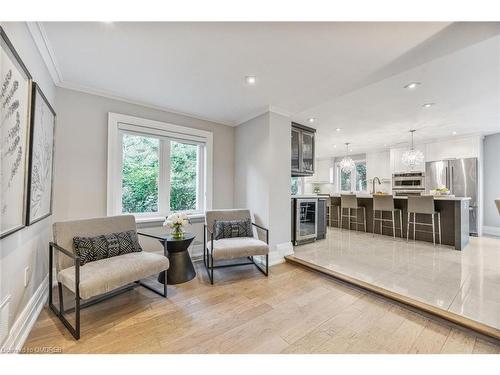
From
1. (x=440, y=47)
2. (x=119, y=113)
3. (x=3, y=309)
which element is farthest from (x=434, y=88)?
(x=3, y=309)

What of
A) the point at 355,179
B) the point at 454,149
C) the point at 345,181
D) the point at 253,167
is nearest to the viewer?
the point at 253,167

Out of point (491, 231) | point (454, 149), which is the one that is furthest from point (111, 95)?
point (491, 231)

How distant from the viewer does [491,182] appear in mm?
4957

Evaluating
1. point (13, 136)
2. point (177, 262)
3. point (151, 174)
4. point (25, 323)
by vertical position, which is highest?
point (13, 136)

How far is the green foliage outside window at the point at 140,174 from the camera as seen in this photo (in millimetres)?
2980

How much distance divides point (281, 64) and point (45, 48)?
211 centimetres

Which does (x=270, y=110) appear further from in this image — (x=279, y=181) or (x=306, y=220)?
(x=306, y=220)

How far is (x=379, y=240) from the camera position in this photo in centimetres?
425

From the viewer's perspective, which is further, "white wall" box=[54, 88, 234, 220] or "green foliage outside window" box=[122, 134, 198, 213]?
"green foliage outside window" box=[122, 134, 198, 213]

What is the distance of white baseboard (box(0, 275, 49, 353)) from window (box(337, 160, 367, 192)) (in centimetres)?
783

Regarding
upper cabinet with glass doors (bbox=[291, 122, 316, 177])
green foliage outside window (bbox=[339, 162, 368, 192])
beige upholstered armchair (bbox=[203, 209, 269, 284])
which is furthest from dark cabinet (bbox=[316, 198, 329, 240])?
green foliage outside window (bbox=[339, 162, 368, 192])

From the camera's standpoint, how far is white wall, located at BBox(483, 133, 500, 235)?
4859 mm

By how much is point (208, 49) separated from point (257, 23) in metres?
0.51

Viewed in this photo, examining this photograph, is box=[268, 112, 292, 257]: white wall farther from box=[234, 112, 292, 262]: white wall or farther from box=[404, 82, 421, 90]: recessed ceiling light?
box=[404, 82, 421, 90]: recessed ceiling light
